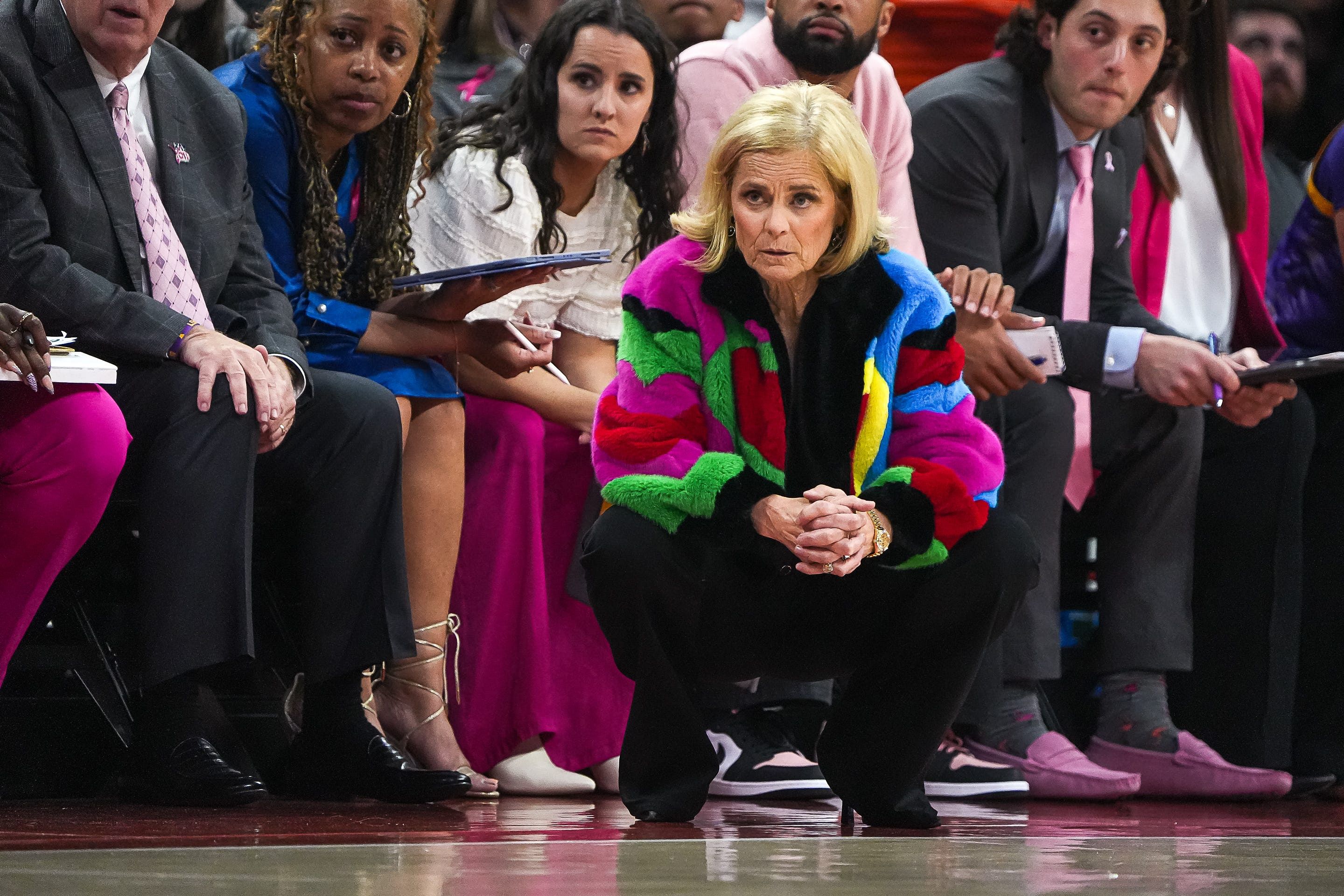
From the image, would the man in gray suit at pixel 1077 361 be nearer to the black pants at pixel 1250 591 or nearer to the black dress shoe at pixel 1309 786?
the black pants at pixel 1250 591

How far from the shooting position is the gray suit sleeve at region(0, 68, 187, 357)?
2551 millimetres

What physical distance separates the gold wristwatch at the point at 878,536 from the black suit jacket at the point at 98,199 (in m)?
0.98

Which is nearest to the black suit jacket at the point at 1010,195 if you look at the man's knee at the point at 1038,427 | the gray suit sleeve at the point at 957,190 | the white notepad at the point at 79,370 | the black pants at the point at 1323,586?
the gray suit sleeve at the point at 957,190

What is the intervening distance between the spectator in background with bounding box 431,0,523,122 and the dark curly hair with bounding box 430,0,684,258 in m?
0.44

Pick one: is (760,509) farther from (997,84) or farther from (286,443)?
(997,84)

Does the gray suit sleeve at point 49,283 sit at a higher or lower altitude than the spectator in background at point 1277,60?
lower

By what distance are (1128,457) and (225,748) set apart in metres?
1.88

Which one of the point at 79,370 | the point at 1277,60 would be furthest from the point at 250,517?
the point at 1277,60

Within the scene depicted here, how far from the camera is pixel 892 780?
7.87 ft

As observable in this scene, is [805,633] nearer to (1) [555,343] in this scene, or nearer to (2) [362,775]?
(2) [362,775]

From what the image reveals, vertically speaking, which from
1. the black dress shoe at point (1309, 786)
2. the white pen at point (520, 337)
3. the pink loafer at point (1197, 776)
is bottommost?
the black dress shoe at point (1309, 786)

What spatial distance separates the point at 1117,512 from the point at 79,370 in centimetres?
205

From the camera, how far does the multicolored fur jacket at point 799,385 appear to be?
8.09 feet

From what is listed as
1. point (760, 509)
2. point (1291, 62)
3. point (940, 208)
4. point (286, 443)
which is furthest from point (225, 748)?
point (1291, 62)
